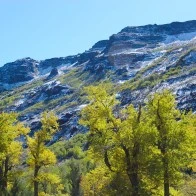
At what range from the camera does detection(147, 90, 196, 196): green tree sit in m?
39.8

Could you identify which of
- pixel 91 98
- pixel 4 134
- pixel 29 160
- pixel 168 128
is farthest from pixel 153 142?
pixel 29 160

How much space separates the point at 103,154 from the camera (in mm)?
42031

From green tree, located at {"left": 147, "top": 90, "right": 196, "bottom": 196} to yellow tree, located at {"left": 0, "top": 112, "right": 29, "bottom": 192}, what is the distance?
16.5m

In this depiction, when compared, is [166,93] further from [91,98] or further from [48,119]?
[48,119]

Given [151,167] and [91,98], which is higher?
[91,98]

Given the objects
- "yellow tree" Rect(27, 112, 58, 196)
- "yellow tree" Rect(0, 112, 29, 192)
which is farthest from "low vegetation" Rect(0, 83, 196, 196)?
"yellow tree" Rect(27, 112, 58, 196)

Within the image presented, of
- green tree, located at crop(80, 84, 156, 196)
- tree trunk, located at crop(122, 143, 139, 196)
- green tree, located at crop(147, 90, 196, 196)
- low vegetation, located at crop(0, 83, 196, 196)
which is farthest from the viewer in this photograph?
tree trunk, located at crop(122, 143, 139, 196)

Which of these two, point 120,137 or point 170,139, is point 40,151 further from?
point 170,139

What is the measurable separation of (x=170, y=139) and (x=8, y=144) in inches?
748

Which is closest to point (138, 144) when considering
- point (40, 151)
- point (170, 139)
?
point (170, 139)

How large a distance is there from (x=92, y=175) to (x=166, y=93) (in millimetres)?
11693

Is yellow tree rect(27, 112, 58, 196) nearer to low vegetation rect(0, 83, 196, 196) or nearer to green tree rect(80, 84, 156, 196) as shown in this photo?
low vegetation rect(0, 83, 196, 196)

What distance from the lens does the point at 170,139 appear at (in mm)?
40438

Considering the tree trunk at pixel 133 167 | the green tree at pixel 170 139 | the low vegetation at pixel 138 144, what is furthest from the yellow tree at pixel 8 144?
the green tree at pixel 170 139
